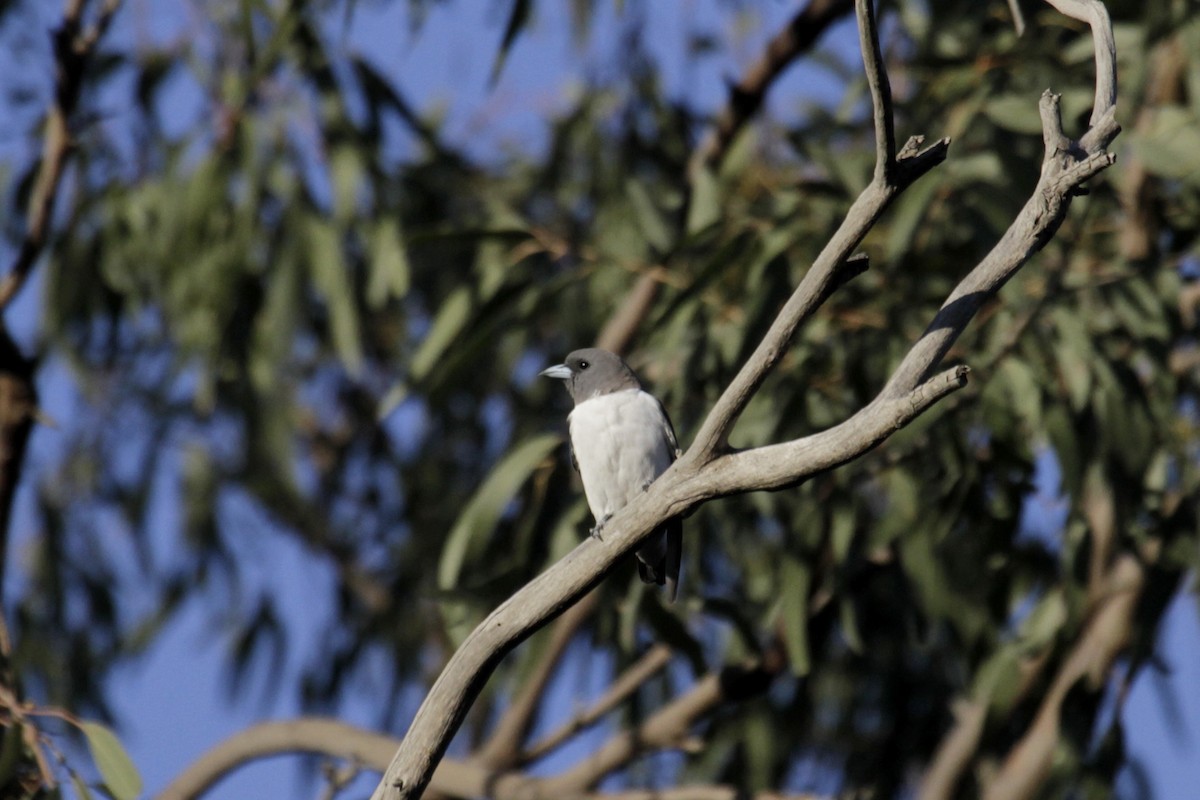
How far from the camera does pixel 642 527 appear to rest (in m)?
2.29

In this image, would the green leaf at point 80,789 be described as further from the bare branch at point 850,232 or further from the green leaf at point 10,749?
the bare branch at point 850,232

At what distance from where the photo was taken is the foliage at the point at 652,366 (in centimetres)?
384

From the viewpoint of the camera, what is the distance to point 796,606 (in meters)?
3.66

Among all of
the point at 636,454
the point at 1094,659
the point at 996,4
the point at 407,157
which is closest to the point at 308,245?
the point at 407,157

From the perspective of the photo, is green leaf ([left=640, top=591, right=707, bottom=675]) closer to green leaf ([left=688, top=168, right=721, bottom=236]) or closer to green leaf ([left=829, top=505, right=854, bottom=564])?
green leaf ([left=829, top=505, right=854, bottom=564])

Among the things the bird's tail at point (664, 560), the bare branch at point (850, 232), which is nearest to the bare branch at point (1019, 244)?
the bare branch at point (850, 232)

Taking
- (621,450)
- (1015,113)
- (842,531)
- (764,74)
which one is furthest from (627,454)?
(764,74)

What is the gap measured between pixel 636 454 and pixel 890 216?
3.88ft

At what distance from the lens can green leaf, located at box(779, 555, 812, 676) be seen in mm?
3525

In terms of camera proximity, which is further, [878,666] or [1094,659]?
[878,666]

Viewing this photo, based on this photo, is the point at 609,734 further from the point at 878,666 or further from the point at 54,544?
the point at 54,544

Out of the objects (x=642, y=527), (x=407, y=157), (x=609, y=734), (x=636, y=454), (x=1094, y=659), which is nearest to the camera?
(x=642, y=527)

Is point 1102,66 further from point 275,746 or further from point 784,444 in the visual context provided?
point 275,746

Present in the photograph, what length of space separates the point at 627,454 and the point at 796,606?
20.5 inches
